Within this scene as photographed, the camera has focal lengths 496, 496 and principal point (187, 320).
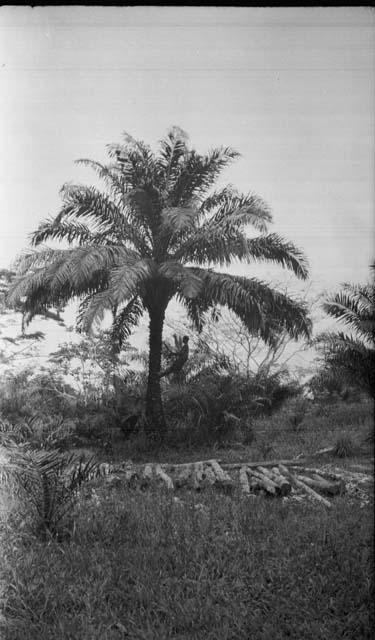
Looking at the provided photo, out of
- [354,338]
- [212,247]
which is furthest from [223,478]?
[212,247]

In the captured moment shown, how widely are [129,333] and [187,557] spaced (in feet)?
7.96

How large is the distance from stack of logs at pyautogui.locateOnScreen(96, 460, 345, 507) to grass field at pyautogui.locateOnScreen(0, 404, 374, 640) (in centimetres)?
23

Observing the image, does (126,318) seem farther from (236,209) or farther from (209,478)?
(209,478)

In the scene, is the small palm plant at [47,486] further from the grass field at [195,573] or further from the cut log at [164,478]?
the cut log at [164,478]

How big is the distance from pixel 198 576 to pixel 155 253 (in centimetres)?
341

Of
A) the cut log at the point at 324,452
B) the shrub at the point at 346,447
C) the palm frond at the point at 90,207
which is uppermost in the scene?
the palm frond at the point at 90,207

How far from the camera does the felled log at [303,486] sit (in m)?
4.61

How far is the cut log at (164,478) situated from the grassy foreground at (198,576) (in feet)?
1.50

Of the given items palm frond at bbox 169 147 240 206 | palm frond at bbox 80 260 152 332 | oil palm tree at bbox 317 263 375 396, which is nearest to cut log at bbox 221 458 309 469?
oil palm tree at bbox 317 263 375 396

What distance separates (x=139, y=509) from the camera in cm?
466

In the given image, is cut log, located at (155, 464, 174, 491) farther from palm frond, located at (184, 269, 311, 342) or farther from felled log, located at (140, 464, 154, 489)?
palm frond, located at (184, 269, 311, 342)

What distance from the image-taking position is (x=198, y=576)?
362cm

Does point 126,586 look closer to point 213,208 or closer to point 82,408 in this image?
point 82,408

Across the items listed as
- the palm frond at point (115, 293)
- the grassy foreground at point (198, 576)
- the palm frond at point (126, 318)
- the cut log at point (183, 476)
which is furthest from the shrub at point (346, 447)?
the palm frond at point (115, 293)
